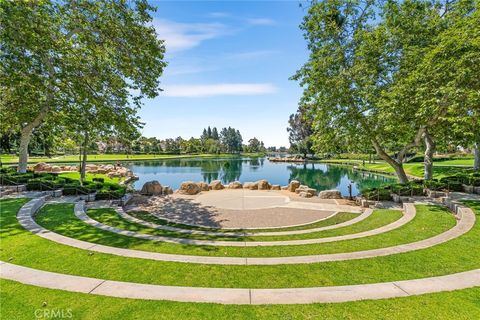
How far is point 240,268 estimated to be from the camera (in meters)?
6.88

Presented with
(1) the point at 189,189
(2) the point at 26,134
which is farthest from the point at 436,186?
(2) the point at 26,134

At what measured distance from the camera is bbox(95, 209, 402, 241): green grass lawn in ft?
34.0

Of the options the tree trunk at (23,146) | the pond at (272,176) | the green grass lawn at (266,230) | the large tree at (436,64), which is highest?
the large tree at (436,64)

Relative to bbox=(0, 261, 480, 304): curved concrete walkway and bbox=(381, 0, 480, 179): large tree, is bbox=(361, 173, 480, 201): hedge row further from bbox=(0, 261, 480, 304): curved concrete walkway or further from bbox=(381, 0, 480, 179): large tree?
bbox=(0, 261, 480, 304): curved concrete walkway

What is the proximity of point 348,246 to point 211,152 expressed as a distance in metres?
121

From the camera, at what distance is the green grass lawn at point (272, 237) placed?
10.4 metres

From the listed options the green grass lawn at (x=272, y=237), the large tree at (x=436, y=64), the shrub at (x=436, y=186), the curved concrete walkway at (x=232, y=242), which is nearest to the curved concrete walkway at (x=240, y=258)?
the curved concrete walkway at (x=232, y=242)

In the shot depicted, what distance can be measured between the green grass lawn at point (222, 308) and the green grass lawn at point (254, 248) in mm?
2977

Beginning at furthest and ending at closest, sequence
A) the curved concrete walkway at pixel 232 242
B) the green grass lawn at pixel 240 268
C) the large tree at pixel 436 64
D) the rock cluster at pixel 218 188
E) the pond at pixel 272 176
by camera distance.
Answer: the pond at pixel 272 176 < the rock cluster at pixel 218 188 < the large tree at pixel 436 64 < the curved concrete walkway at pixel 232 242 < the green grass lawn at pixel 240 268

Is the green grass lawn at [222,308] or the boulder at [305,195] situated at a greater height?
the green grass lawn at [222,308]

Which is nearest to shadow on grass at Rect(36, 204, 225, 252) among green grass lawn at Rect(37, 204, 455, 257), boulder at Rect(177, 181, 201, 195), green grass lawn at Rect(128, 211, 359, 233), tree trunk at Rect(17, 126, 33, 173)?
green grass lawn at Rect(37, 204, 455, 257)

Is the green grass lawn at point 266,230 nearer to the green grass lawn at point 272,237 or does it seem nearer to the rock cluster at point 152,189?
the green grass lawn at point 272,237

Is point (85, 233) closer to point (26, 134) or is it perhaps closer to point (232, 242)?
point (232, 242)

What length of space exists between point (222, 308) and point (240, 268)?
187 centimetres
